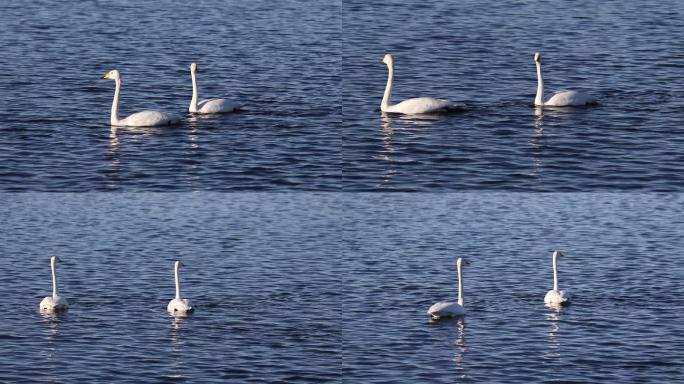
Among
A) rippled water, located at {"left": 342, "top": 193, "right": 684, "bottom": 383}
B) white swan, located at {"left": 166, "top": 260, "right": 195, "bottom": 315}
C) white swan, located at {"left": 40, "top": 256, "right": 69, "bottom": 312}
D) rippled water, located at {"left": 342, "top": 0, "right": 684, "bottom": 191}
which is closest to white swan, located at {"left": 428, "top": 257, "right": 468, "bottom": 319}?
rippled water, located at {"left": 342, "top": 193, "right": 684, "bottom": 383}

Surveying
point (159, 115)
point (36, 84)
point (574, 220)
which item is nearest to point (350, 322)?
point (159, 115)

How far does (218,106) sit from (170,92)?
2.74 m

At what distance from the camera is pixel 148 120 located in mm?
23859

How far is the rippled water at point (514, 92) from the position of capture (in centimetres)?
2052

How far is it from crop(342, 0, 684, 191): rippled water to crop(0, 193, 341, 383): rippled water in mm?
3242

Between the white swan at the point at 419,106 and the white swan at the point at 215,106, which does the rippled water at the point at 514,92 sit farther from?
the white swan at the point at 215,106

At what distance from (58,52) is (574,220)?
12.0 metres

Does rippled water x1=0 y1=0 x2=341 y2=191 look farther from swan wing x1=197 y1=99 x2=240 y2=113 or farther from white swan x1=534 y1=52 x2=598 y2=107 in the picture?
white swan x1=534 y1=52 x2=598 y2=107

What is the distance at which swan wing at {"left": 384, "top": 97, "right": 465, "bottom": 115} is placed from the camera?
23.8m

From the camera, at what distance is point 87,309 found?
27.1 meters

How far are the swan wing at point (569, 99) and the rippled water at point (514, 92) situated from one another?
0.32 m

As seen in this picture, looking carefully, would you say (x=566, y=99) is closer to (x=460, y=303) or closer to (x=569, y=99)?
(x=569, y=99)

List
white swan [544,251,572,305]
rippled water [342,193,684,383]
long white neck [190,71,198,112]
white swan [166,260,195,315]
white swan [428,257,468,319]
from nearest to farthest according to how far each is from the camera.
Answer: rippled water [342,193,684,383]
long white neck [190,71,198,112]
white swan [428,257,468,319]
white swan [166,260,195,315]
white swan [544,251,572,305]

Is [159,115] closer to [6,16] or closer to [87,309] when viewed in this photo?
[87,309]
